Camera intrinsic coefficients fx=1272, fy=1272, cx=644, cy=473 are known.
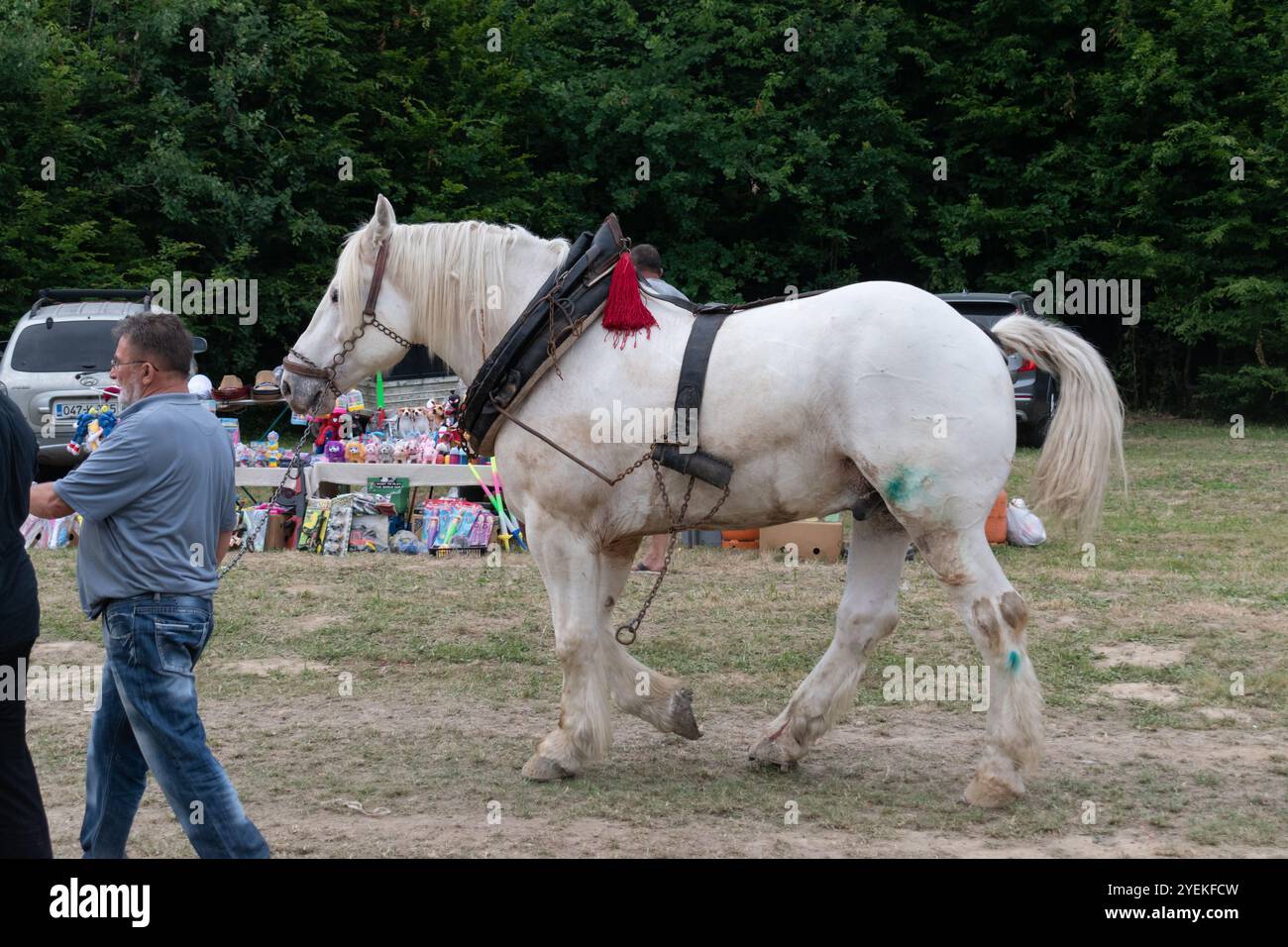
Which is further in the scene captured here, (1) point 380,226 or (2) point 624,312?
(1) point 380,226

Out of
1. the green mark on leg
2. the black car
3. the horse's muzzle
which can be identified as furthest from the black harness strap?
the black car

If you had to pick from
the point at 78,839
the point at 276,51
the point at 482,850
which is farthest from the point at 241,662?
the point at 276,51

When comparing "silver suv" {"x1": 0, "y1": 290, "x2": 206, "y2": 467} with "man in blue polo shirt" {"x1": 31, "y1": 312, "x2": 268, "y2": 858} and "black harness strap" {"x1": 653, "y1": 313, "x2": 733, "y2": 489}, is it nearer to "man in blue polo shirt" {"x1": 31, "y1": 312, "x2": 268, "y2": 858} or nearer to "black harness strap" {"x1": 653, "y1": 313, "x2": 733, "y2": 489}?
"black harness strap" {"x1": 653, "y1": 313, "x2": 733, "y2": 489}

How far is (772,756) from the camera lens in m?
5.35

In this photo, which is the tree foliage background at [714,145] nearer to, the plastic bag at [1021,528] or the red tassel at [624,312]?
the plastic bag at [1021,528]

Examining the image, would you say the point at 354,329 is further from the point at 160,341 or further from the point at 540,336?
the point at 160,341

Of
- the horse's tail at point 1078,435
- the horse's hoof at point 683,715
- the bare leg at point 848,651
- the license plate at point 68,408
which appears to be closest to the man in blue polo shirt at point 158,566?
the horse's hoof at point 683,715

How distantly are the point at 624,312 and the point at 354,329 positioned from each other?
127cm

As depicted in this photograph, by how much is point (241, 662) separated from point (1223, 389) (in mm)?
17179

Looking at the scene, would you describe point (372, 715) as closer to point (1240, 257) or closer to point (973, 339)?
point (973, 339)

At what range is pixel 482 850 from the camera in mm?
4422

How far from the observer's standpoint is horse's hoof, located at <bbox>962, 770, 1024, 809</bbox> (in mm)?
4812

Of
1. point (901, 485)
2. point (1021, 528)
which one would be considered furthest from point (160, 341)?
point (1021, 528)

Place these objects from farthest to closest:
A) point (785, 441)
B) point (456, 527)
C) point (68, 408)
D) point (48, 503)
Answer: point (68, 408) → point (456, 527) → point (785, 441) → point (48, 503)
